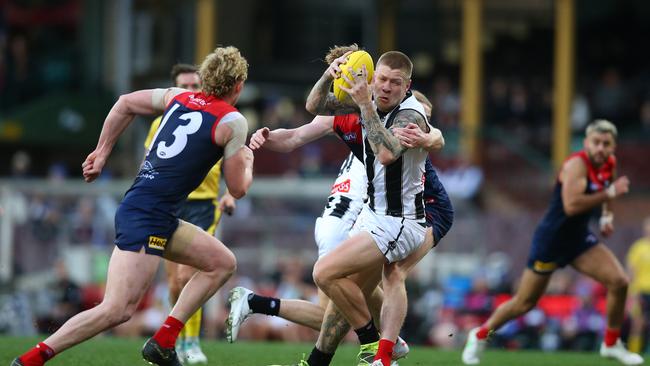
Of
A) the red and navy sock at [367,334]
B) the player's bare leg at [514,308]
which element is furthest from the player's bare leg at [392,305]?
the player's bare leg at [514,308]

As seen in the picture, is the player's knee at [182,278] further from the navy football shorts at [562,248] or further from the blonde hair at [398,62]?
the navy football shorts at [562,248]

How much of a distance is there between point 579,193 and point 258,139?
3.87 meters

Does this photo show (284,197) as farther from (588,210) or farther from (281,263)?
(588,210)

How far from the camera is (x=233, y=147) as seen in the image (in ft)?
28.3

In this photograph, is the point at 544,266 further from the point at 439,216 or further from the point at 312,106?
the point at 312,106

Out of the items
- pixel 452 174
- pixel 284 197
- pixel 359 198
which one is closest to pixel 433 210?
pixel 359 198

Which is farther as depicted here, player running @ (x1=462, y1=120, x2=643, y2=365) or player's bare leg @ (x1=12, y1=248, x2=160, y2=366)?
player running @ (x1=462, y1=120, x2=643, y2=365)

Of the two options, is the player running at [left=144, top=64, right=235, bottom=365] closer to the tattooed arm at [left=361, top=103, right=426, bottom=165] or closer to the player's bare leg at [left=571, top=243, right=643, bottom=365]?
the tattooed arm at [left=361, top=103, right=426, bottom=165]

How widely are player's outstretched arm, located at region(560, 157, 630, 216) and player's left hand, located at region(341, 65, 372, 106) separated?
3753 millimetres

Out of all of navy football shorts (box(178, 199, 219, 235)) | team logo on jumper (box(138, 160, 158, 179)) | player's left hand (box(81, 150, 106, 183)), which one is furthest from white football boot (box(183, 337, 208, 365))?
team logo on jumper (box(138, 160, 158, 179))

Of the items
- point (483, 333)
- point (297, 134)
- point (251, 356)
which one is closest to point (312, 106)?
point (297, 134)

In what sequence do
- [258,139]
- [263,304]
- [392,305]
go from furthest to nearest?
[263,304]
[258,139]
[392,305]

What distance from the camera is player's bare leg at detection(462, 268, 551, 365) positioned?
40.2 feet

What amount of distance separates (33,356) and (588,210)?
233 inches
